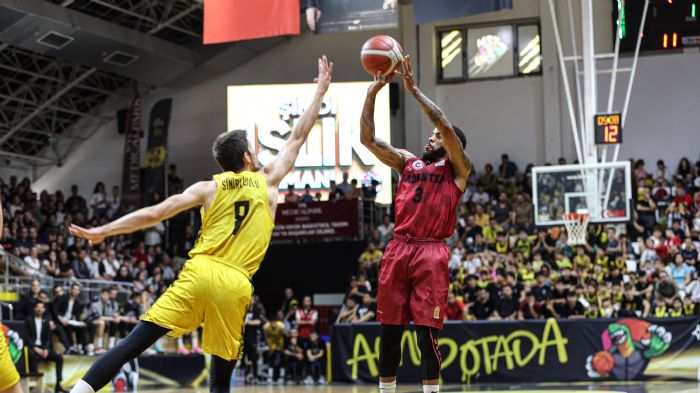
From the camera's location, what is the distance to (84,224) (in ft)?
89.4

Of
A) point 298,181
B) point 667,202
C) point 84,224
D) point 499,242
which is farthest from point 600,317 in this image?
point 84,224

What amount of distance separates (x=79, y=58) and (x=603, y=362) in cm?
1757

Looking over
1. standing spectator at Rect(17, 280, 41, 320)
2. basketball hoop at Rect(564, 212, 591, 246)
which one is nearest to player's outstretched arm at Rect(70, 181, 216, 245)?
standing spectator at Rect(17, 280, 41, 320)

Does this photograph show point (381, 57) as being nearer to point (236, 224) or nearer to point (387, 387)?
point (236, 224)

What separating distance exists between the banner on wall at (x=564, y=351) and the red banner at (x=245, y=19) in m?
6.23

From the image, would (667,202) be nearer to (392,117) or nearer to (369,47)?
(392,117)

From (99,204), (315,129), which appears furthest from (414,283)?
(99,204)

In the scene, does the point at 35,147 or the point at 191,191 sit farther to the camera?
the point at 35,147

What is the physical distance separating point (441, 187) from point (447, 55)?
2322cm

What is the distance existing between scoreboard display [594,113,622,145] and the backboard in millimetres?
574

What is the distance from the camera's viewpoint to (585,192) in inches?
733

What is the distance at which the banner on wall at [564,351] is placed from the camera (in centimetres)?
1700

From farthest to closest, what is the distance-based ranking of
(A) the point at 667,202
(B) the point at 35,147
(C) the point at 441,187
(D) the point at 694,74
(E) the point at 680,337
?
(B) the point at 35,147, (D) the point at 694,74, (A) the point at 667,202, (E) the point at 680,337, (C) the point at 441,187

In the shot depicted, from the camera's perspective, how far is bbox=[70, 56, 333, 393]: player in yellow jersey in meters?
6.34
